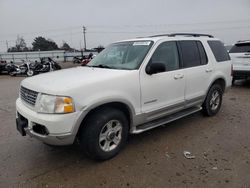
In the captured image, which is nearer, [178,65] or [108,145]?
[108,145]

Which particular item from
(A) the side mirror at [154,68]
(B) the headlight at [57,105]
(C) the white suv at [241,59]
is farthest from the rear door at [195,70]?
(C) the white suv at [241,59]

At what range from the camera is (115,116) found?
3.07 m

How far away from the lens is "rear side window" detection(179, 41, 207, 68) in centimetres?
414

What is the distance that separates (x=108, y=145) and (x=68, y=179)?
2.39ft

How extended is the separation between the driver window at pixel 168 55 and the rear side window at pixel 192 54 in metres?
0.20

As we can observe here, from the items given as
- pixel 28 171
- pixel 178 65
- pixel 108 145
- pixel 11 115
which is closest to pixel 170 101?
pixel 178 65

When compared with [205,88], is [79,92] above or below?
above

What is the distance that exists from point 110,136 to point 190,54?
7.78 ft

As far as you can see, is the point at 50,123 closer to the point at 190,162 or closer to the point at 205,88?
the point at 190,162

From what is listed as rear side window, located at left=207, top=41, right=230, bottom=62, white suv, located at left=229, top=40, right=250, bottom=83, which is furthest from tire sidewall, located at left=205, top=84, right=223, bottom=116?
white suv, located at left=229, top=40, right=250, bottom=83

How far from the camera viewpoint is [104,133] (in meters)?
3.09

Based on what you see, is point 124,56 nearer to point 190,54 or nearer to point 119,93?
point 119,93

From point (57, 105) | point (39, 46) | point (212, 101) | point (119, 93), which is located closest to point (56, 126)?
point (57, 105)

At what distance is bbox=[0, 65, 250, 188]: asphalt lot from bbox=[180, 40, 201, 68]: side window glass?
4.30 feet
